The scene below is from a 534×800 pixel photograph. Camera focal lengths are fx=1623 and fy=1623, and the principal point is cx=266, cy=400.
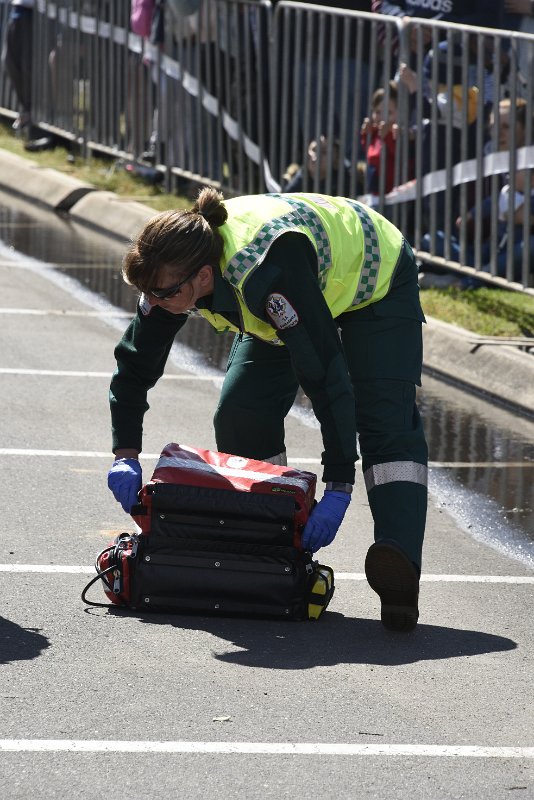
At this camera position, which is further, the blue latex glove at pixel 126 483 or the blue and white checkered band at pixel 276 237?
the blue latex glove at pixel 126 483

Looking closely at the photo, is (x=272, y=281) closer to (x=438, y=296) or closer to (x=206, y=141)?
(x=438, y=296)

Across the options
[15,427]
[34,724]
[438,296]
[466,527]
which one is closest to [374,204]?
[438,296]

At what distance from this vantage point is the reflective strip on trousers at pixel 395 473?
5215 millimetres

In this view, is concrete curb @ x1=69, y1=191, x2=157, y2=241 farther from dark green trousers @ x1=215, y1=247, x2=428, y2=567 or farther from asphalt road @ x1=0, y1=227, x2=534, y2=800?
dark green trousers @ x1=215, y1=247, x2=428, y2=567

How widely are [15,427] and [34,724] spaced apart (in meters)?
3.53

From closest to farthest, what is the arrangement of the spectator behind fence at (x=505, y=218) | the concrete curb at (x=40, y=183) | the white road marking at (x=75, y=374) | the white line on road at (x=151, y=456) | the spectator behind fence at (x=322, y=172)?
the white line on road at (x=151, y=456) → the white road marking at (x=75, y=374) → the spectator behind fence at (x=505, y=218) → the spectator behind fence at (x=322, y=172) → the concrete curb at (x=40, y=183)

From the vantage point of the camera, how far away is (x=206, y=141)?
45.8ft

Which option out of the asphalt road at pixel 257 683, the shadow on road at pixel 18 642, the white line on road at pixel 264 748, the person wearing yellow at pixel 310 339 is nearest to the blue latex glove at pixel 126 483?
the person wearing yellow at pixel 310 339

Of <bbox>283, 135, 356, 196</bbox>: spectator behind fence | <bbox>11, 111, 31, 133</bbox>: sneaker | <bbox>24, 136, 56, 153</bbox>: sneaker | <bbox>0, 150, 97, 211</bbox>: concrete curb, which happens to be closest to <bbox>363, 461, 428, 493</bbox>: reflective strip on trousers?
<bbox>283, 135, 356, 196</bbox>: spectator behind fence

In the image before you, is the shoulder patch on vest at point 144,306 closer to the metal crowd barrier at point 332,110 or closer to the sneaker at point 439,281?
the metal crowd barrier at point 332,110

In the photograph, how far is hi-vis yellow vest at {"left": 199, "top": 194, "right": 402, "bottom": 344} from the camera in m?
4.83

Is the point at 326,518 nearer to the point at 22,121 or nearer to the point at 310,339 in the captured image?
the point at 310,339

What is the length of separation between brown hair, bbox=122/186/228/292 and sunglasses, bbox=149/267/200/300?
17 mm

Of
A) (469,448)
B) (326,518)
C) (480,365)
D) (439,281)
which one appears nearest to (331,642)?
(326,518)
